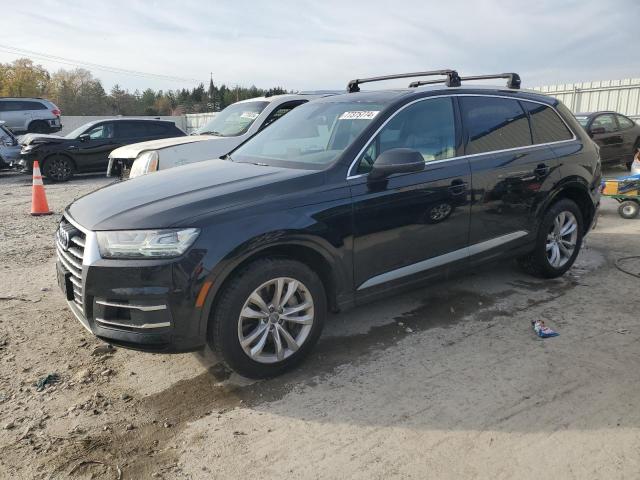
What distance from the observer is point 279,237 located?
3.18 m

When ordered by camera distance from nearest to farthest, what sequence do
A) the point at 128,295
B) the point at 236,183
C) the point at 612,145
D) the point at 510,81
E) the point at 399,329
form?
1. the point at 128,295
2. the point at 236,183
3. the point at 399,329
4. the point at 510,81
5. the point at 612,145

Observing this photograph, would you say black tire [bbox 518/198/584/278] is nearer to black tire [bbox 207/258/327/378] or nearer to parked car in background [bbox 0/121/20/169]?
black tire [bbox 207/258/327/378]

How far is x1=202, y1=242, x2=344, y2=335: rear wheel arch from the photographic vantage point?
3014mm

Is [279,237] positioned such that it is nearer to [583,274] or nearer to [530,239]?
[530,239]

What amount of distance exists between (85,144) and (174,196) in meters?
12.2

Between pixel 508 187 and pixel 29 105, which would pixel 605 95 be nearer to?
pixel 508 187

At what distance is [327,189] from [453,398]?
155 cm

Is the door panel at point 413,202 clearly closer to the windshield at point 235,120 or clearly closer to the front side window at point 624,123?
the windshield at point 235,120

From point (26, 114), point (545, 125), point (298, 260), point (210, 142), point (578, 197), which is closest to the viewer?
point (298, 260)

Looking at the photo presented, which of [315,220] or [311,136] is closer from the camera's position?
[315,220]

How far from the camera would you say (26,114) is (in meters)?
21.1

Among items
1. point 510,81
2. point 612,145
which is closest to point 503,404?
point 510,81

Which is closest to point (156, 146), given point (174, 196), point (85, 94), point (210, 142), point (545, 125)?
point (210, 142)

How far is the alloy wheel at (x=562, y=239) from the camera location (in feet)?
16.5
